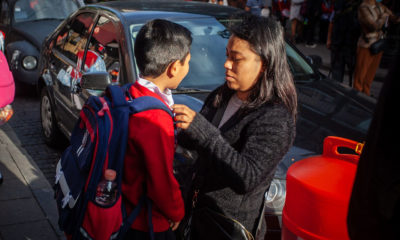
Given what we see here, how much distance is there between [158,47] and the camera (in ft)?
6.45

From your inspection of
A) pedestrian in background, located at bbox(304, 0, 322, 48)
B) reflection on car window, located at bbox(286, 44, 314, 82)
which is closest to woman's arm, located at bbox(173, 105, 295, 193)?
reflection on car window, located at bbox(286, 44, 314, 82)

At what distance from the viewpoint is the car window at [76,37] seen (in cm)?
485

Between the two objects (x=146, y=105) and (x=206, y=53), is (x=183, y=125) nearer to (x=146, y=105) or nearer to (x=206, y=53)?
(x=146, y=105)

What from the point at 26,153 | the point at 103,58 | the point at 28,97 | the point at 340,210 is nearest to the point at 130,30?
the point at 103,58

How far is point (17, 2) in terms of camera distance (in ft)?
29.0

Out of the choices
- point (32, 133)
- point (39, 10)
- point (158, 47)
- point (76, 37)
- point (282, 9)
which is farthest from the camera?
point (282, 9)

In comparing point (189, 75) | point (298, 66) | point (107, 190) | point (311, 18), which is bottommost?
point (311, 18)

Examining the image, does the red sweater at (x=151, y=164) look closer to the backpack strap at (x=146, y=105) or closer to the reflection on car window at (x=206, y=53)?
the backpack strap at (x=146, y=105)

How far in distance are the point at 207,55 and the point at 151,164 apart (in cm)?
245

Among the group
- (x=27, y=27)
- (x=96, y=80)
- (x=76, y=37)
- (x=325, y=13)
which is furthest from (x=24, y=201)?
(x=325, y=13)

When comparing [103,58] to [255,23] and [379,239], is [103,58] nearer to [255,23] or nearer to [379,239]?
[255,23]

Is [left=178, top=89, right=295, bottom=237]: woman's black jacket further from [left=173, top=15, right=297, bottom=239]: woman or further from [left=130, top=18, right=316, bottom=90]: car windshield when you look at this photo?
[left=130, top=18, right=316, bottom=90]: car windshield

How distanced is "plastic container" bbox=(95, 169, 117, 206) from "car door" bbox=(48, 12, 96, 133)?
2.95 meters

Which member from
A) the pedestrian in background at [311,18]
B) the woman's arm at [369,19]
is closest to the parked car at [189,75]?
the woman's arm at [369,19]
